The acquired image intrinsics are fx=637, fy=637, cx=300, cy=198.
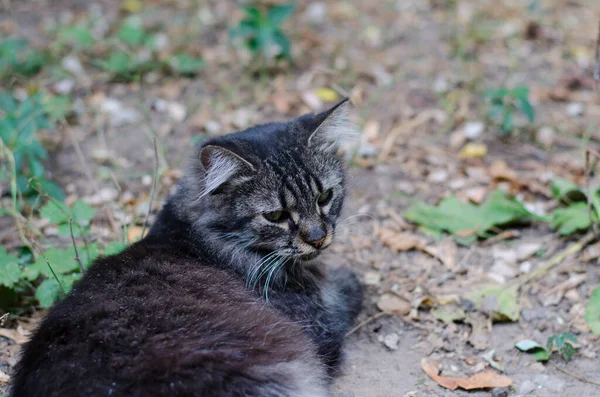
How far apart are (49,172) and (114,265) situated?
223 cm

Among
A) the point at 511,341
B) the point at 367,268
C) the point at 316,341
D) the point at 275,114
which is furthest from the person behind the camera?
the point at 275,114

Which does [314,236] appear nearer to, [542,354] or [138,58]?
[542,354]

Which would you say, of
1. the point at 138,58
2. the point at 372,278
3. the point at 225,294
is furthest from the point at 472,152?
the point at 138,58

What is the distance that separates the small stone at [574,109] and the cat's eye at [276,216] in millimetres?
3476

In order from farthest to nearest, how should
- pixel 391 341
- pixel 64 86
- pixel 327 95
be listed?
pixel 64 86 → pixel 327 95 → pixel 391 341

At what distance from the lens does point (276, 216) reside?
11.0ft

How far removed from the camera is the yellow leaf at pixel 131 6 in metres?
7.01

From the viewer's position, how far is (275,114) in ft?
18.6

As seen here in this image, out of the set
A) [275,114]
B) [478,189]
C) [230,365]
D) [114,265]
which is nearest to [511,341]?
Answer: [478,189]

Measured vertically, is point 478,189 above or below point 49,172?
below

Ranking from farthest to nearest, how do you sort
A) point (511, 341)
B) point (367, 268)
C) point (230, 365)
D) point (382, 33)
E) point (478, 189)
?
1. point (382, 33)
2. point (478, 189)
3. point (367, 268)
4. point (511, 341)
5. point (230, 365)

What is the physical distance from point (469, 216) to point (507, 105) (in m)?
1.27

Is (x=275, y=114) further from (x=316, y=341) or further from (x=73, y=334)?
(x=73, y=334)

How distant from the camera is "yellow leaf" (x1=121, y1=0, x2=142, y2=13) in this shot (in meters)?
7.01
